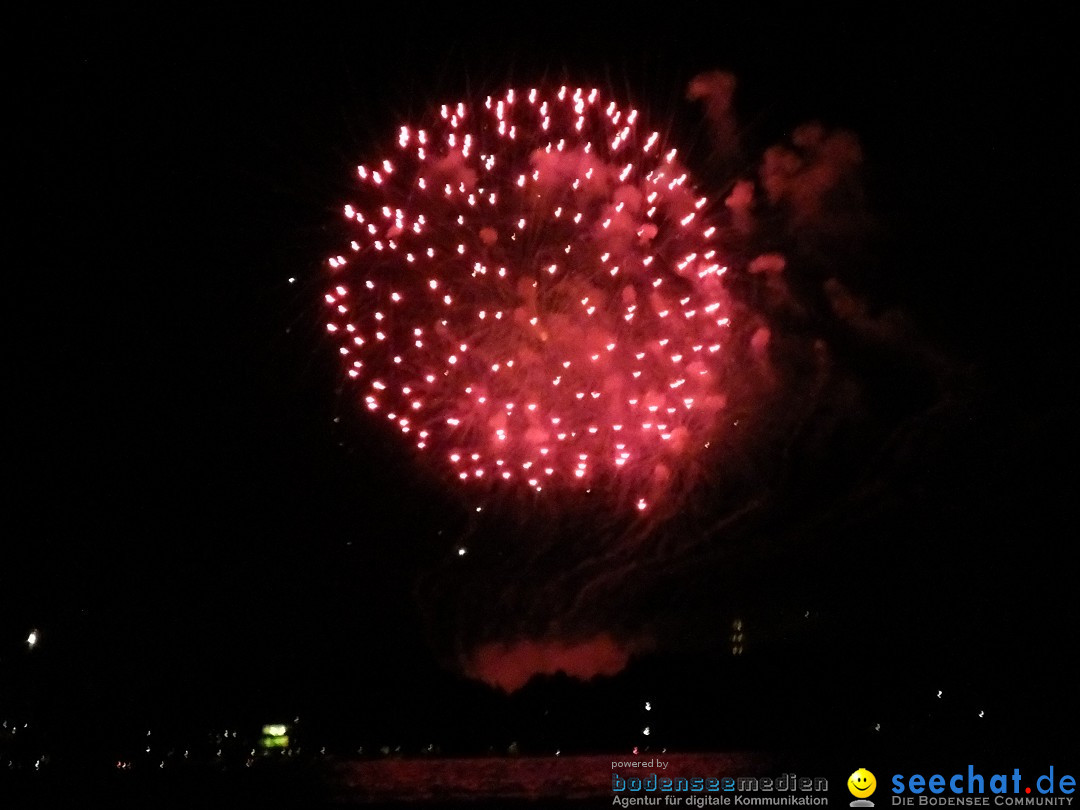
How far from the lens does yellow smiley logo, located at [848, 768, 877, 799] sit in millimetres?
8031

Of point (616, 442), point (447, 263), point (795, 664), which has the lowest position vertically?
point (795, 664)

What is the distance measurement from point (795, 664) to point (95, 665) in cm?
941

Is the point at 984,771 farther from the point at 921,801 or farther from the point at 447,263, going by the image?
the point at 447,263

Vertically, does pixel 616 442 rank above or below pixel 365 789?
above

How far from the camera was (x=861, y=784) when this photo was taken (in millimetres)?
8125

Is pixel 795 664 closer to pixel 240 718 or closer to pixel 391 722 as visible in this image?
pixel 391 722

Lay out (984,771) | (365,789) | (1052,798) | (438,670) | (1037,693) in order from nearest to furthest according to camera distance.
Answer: (1052,798), (984,771), (365,789), (1037,693), (438,670)

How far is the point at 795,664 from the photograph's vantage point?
14.5m

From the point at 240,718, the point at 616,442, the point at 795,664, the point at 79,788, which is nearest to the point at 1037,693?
the point at 795,664

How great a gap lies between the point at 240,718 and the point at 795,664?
25.2ft

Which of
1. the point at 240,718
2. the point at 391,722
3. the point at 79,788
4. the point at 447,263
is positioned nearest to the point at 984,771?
the point at 447,263

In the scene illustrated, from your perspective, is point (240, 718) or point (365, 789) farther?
point (240, 718)

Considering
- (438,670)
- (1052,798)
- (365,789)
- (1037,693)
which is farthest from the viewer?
(438,670)

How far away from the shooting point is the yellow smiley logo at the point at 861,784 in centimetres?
803
